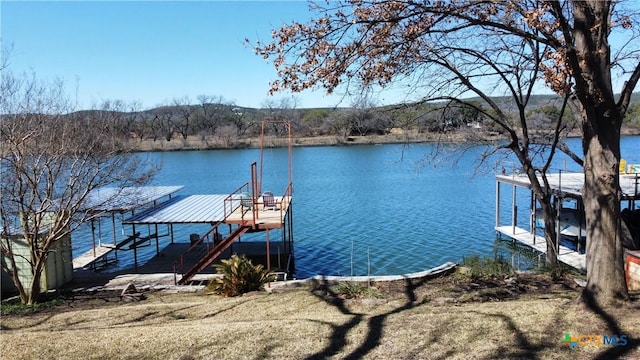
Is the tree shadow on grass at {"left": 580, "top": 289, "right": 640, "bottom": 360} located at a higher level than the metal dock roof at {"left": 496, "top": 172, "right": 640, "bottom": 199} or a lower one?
lower

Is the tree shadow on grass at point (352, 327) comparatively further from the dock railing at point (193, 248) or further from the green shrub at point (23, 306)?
the green shrub at point (23, 306)

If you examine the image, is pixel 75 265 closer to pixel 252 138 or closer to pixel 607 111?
pixel 607 111

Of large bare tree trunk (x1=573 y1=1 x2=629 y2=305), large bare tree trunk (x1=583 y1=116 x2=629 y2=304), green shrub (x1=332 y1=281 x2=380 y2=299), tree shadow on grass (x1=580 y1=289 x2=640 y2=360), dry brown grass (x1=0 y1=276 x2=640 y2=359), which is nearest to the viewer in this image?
tree shadow on grass (x1=580 y1=289 x2=640 y2=360)

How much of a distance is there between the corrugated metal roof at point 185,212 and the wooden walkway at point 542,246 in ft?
36.7

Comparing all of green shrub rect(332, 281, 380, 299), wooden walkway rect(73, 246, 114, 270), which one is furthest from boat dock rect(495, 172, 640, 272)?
wooden walkway rect(73, 246, 114, 270)

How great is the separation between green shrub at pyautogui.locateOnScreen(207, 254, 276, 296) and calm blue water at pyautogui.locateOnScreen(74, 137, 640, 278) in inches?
176

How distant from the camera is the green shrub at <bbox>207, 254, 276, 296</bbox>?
11.6 metres

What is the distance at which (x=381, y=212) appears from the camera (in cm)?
2769

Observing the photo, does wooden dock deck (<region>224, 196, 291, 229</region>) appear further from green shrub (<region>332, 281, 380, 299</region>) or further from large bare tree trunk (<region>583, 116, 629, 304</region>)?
large bare tree trunk (<region>583, 116, 629, 304</region>)

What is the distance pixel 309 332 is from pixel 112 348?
2538mm

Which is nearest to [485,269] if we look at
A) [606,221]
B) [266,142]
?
[606,221]

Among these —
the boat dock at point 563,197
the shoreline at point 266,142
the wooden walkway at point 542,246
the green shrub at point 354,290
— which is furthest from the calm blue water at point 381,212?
the shoreline at point 266,142

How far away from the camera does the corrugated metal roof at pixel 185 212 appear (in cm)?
1609

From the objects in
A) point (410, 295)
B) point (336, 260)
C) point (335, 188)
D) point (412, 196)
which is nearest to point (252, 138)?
point (335, 188)
